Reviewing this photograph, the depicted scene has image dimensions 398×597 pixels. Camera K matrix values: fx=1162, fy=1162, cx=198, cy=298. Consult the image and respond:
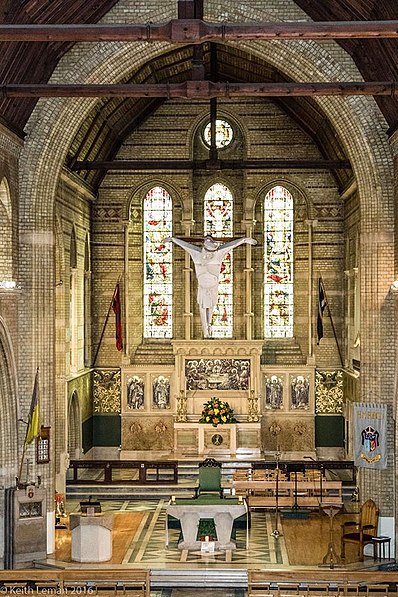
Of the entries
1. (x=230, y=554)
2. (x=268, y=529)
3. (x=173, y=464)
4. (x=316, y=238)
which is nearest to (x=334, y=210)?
(x=316, y=238)

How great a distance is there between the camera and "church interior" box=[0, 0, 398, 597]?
2267 centimetres

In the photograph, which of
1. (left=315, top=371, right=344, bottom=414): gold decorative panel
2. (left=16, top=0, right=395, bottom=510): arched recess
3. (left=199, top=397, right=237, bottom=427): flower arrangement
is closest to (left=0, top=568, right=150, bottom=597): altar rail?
(left=16, top=0, right=395, bottom=510): arched recess

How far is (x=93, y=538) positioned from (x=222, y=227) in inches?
567

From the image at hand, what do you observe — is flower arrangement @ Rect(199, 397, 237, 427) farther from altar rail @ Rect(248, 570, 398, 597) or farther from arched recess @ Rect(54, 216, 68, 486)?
altar rail @ Rect(248, 570, 398, 597)

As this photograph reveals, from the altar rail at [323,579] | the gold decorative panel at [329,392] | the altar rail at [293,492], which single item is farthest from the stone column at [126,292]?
the altar rail at [323,579]

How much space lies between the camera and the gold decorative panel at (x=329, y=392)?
35.4 meters

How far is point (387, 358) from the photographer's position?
81.8 feet

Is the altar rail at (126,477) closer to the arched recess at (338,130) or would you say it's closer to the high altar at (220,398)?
the high altar at (220,398)

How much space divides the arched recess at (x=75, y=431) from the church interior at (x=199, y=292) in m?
0.07

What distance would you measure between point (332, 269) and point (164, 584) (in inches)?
599

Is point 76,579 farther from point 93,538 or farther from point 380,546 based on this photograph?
point 380,546

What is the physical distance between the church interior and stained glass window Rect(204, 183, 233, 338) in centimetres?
7

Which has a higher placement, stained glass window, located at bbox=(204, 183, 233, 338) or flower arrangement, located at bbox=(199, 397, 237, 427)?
stained glass window, located at bbox=(204, 183, 233, 338)

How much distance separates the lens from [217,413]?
34156 millimetres
